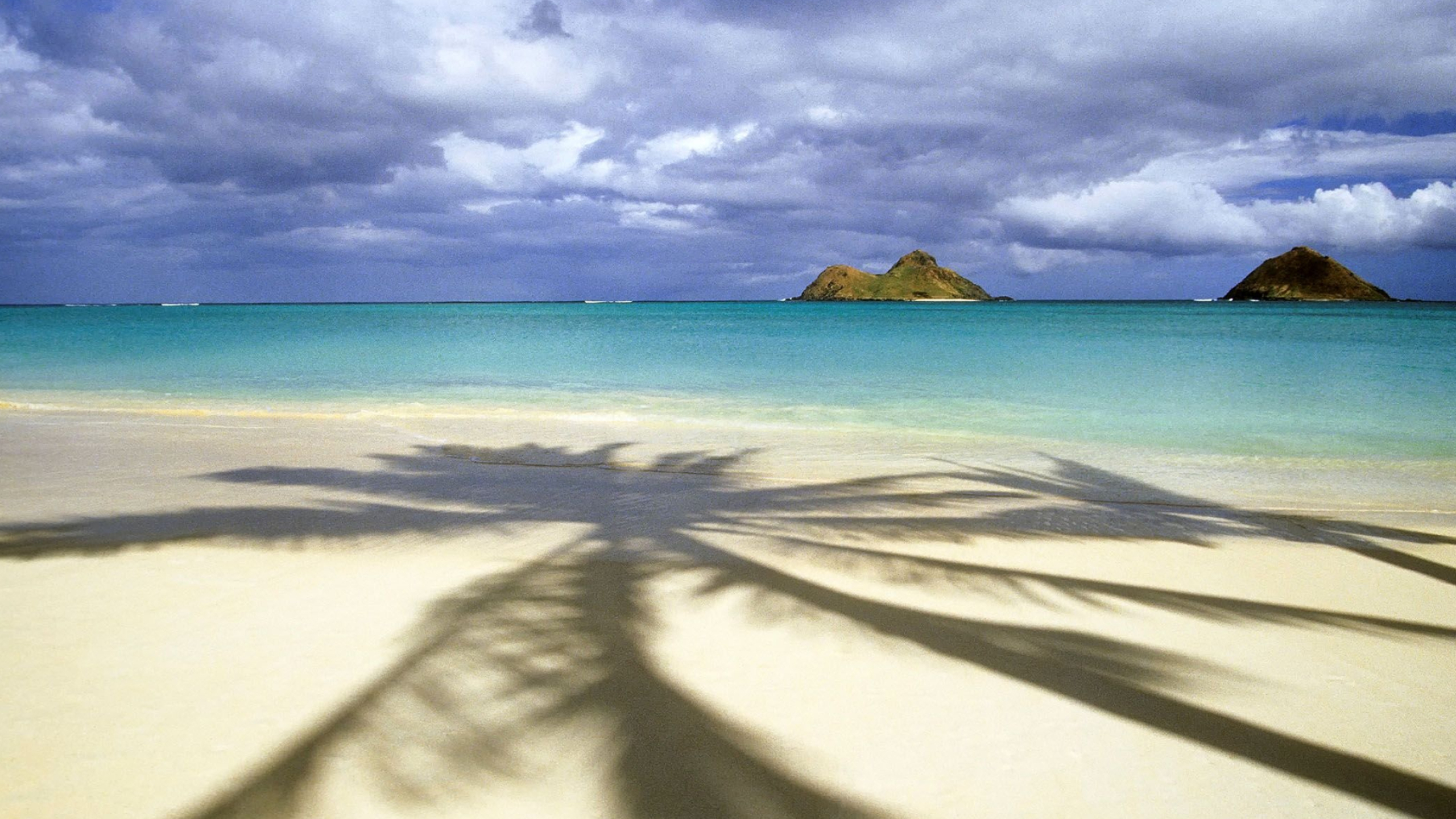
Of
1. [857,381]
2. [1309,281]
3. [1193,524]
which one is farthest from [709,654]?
[1309,281]

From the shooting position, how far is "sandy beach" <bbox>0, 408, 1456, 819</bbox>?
106 inches

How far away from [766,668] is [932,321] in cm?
6865

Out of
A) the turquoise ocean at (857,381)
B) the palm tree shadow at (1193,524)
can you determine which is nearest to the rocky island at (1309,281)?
the turquoise ocean at (857,381)

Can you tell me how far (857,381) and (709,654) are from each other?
17.4m

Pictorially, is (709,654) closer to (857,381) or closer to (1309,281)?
A: (857,381)

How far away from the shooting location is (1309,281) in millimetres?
150750

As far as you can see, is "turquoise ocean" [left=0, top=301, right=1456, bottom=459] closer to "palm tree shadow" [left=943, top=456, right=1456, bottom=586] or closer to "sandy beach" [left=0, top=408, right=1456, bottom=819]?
"palm tree shadow" [left=943, top=456, right=1456, bottom=586]

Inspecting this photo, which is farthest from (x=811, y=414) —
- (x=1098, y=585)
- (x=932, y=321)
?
(x=932, y=321)

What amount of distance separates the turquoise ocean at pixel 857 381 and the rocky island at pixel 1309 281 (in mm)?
127993

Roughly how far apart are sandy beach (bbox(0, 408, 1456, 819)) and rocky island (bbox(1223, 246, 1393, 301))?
17780 centimetres

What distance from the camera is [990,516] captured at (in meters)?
6.59

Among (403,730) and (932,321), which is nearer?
(403,730)

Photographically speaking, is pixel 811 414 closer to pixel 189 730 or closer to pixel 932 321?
pixel 189 730

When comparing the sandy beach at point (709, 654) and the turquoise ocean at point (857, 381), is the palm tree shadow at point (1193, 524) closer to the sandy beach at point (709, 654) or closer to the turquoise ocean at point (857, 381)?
the sandy beach at point (709, 654)
